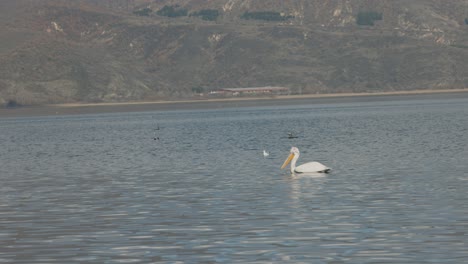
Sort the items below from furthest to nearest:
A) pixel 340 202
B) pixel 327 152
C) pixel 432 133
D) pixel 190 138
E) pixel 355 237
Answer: pixel 190 138
pixel 432 133
pixel 327 152
pixel 340 202
pixel 355 237

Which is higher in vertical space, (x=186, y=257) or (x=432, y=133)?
(x=186, y=257)

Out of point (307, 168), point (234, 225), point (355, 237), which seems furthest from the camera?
point (307, 168)

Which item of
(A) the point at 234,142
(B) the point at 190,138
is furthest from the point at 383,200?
(B) the point at 190,138

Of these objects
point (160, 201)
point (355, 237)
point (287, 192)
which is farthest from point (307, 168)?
point (355, 237)

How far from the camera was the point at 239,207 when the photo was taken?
32.1m

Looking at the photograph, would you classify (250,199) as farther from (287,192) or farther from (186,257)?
(186,257)

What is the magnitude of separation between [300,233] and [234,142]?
5076 cm

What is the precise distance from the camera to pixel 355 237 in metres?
24.6

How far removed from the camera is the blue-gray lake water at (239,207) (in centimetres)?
2328

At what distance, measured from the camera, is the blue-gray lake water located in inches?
917

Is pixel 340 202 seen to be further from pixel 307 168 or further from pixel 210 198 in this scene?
pixel 307 168

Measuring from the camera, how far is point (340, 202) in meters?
32.3

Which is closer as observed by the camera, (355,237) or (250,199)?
(355,237)

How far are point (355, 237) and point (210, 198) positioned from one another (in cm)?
1140
